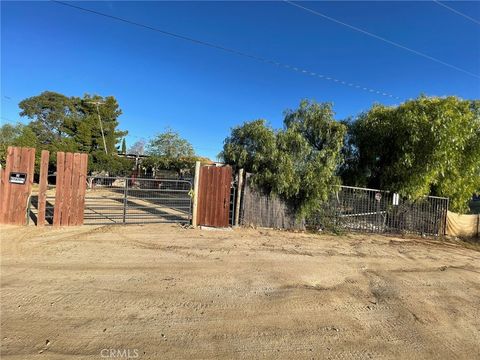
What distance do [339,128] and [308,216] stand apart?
12.0 ft

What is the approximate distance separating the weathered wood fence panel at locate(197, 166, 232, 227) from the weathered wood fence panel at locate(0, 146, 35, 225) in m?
4.94

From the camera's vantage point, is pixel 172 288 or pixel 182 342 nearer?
pixel 182 342

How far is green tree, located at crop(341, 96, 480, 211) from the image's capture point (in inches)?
523

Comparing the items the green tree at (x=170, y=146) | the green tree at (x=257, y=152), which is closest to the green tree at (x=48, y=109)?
the green tree at (x=170, y=146)

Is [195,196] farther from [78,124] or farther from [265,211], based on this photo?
[78,124]

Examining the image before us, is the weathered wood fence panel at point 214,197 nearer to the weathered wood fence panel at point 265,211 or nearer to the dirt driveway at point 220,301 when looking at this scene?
the weathered wood fence panel at point 265,211

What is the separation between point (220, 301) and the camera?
506cm

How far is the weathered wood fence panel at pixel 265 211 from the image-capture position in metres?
11.9

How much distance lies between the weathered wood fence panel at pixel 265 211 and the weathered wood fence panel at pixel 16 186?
6.49 m

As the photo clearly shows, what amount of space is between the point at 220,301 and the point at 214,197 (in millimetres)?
6491

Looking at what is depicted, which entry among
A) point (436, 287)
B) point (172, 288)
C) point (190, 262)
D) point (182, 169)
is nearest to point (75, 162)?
point (190, 262)

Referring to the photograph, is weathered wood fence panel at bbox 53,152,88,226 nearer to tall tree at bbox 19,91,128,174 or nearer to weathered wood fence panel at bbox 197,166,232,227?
weathered wood fence panel at bbox 197,166,232,227

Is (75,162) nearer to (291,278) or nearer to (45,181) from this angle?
(45,181)

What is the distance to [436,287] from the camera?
6602 mm
